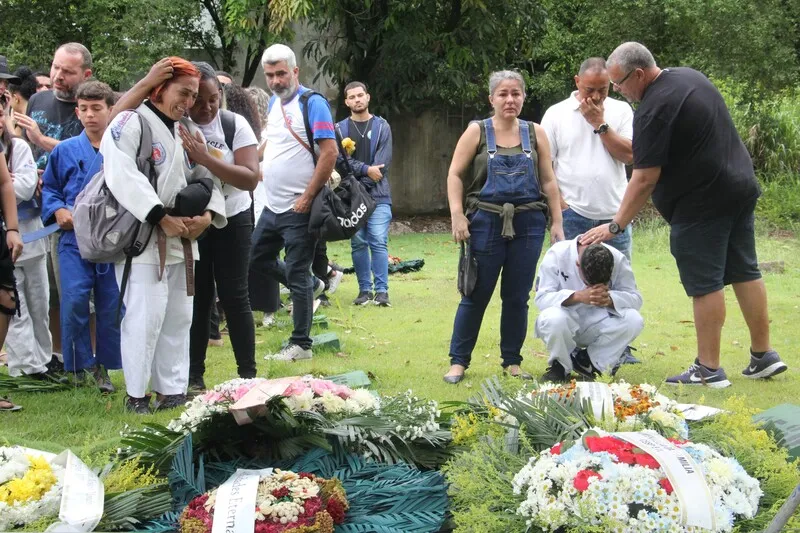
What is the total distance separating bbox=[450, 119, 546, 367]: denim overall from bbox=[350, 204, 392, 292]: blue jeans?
340 cm

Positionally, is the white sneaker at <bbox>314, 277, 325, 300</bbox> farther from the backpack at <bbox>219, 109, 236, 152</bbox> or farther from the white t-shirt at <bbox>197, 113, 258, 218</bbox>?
the backpack at <bbox>219, 109, 236, 152</bbox>

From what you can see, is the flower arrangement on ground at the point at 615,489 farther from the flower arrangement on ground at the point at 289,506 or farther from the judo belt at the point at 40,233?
the judo belt at the point at 40,233

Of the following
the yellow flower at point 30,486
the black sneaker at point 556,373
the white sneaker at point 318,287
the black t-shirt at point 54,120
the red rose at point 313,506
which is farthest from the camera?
the white sneaker at point 318,287

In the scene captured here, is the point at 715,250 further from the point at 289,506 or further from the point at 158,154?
the point at 289,506

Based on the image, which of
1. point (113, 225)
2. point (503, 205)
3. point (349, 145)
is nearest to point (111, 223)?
point (113, 225)

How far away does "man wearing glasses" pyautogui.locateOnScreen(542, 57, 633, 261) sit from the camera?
7129mm

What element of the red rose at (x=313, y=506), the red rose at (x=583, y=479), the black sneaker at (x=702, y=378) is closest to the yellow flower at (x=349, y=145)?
the black sneaker at (x=702, y=378)

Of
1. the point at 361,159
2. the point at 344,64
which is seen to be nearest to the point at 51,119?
the point at 361,159

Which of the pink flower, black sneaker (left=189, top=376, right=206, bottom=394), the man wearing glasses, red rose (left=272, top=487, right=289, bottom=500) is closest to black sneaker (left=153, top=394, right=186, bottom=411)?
black sneaker (left=189, top=376, right=206, bottom=394)

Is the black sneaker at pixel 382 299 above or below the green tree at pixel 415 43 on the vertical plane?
below

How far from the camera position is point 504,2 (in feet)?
62.5

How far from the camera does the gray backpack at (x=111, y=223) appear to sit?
546cm

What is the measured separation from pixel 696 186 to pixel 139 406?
3767mm

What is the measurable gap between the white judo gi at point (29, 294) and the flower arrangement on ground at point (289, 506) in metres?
→ 3.54
